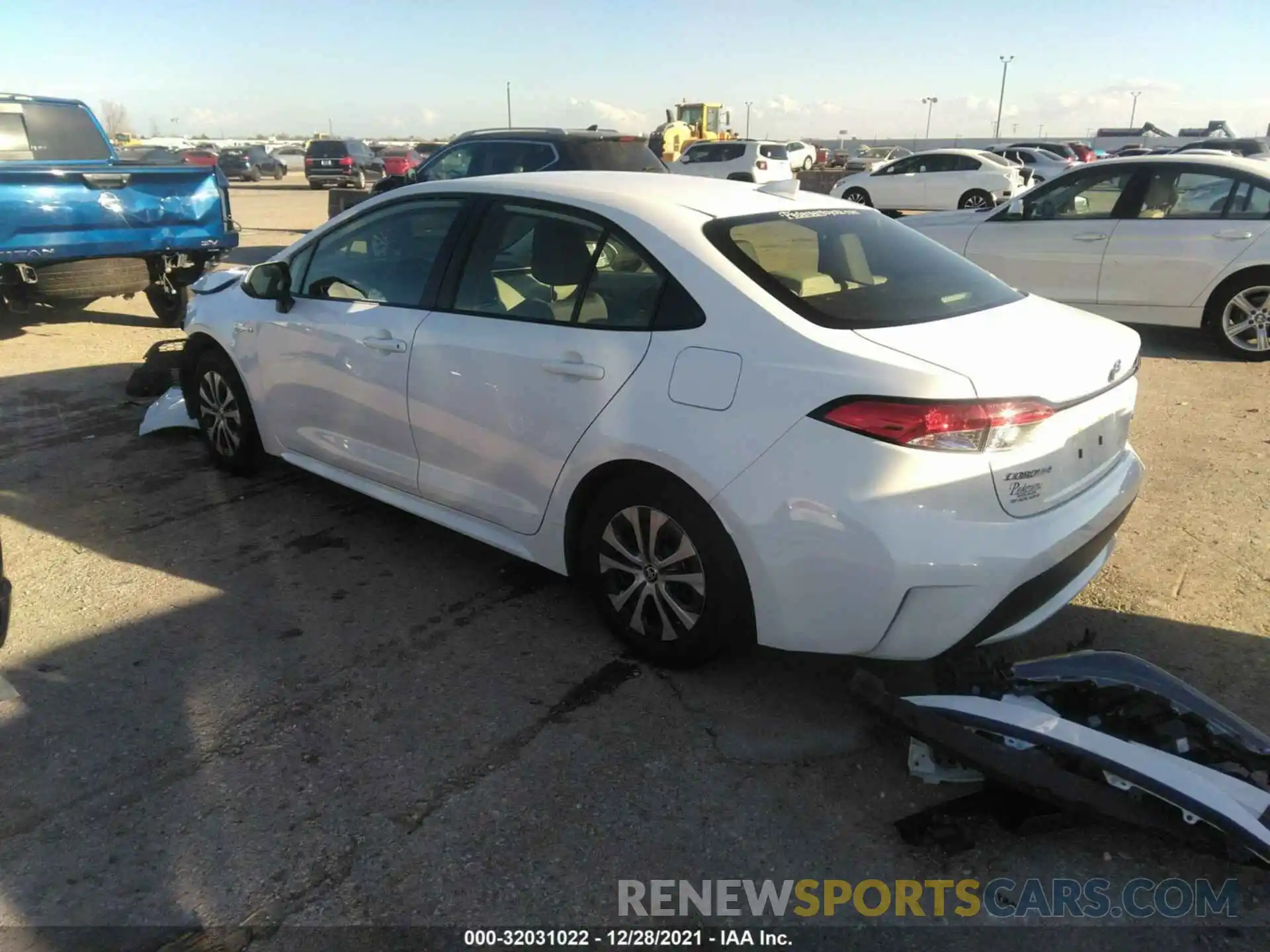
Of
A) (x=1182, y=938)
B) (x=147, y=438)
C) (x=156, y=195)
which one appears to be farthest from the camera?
(x=156, y=195)

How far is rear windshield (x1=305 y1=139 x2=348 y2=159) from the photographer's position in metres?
32.1

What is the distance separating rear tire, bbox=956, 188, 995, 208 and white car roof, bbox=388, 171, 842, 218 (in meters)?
18.1

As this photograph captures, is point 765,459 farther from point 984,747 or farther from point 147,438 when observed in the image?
point 147,438

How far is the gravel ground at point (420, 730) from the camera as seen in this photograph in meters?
2.45

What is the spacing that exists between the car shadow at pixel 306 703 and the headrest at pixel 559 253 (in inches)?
51.9

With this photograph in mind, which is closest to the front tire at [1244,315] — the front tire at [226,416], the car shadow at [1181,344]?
the car shadow at [1181,344]

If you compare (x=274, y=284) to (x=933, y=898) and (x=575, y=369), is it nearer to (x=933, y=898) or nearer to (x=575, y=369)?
(x=575, y=369)

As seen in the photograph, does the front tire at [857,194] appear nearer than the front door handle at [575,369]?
No

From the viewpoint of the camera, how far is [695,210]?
11.2 feet

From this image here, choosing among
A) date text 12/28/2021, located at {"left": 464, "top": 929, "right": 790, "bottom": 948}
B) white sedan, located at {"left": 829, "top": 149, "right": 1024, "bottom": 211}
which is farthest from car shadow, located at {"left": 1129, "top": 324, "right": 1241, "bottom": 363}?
white sedan, located at {"left": 829, "top": 149, "right": 1024, "bottom": 211}

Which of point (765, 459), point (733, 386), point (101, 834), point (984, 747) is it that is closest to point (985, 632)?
point (984, 747)

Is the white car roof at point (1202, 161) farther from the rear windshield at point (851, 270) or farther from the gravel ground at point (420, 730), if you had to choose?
the rear windshield at point (851, 270)

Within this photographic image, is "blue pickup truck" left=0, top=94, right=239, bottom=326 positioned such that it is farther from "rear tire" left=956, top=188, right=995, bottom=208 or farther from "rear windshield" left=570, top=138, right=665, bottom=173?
"rear tire" left=956, top=188, right=995, bottom=208

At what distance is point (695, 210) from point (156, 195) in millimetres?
6892
